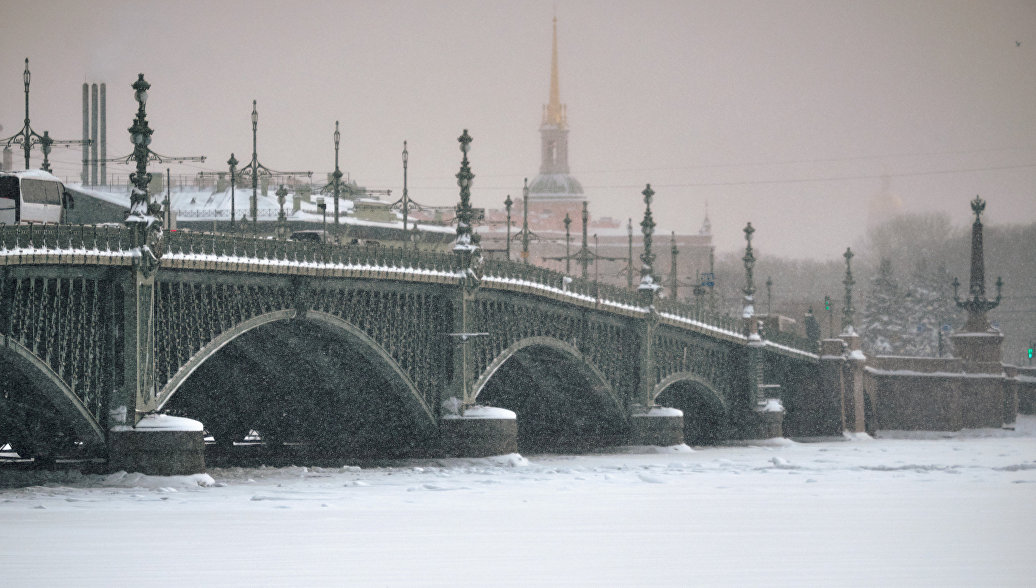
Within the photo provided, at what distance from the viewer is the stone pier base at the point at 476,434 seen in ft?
162

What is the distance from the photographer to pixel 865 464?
173ft

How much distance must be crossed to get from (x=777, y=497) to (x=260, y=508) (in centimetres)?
1096

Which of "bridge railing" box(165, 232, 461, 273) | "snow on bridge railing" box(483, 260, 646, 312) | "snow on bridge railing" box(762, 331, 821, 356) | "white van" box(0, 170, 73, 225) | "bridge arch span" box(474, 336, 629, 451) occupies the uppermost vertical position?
"white van" box(0, 170, 73, 225)

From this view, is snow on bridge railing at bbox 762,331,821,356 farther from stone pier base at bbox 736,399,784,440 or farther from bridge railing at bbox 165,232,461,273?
bridge railing at bbox 165,232,461,273

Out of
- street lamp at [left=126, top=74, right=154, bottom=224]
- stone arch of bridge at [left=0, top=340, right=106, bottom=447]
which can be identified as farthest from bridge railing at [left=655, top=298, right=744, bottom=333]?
stone arch of bridge at [left=0, top=340, right=106, bottom=447]

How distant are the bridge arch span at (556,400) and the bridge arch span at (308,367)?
7610mm

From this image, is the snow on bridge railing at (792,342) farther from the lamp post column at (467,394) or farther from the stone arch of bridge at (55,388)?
the stone arch of bridge at (55,388)

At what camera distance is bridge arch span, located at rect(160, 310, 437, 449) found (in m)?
45.5

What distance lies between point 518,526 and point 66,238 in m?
12.2

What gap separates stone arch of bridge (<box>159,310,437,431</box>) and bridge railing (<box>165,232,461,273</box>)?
140cm

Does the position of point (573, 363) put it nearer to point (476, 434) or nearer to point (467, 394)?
point (467, 394)

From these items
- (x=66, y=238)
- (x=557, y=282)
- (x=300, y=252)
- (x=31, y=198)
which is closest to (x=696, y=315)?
(x=557, y=282)

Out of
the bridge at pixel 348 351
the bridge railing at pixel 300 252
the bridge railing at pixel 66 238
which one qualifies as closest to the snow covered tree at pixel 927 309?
the bridge at pixel 348 351

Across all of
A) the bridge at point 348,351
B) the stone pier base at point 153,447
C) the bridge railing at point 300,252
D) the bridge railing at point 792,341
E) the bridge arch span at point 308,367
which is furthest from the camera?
the bridge railing at point 792,341
